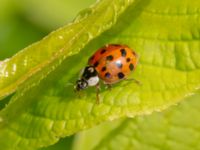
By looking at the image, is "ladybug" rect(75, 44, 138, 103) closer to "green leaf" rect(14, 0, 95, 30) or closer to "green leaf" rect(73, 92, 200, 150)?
"green leaf" rect(73, 92, 200, 150)

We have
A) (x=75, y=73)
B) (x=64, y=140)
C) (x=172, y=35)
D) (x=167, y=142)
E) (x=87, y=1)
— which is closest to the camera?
(x=172, y=35)

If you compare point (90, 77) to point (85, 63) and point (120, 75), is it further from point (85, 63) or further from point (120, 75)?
point (85, 63)

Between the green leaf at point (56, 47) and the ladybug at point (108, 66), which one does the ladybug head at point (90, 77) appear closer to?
the ladybug at point (108, 66)

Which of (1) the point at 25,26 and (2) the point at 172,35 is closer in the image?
(2) the point at 172,35

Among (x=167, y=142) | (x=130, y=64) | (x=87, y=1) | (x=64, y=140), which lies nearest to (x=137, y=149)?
(x=167, y=142)

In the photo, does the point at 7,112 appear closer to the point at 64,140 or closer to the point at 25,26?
the point at 64,140

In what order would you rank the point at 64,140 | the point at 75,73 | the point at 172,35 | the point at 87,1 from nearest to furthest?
the point at 172,35, the point at 75,73, the point at 64,140, the point at 87,1

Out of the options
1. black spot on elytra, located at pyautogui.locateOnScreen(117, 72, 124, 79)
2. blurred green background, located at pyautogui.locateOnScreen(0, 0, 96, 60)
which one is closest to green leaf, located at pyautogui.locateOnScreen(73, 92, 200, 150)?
black spot on elytra, located at pyautogui.locateOnScreen(117, 72, 124, 79)
